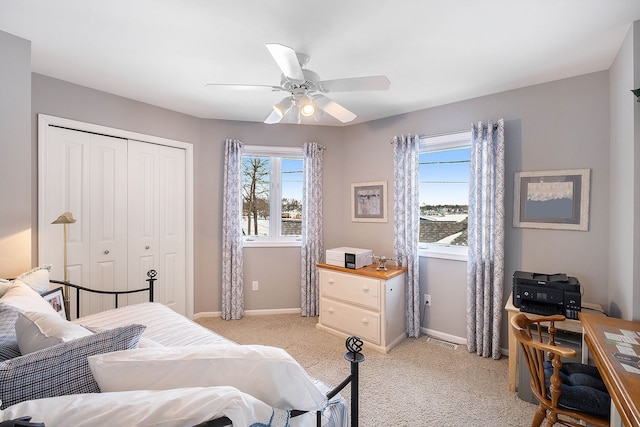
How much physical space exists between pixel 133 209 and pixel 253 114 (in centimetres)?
173

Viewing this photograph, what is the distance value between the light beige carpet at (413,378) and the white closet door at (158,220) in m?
0.76

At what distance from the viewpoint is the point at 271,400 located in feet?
3.05

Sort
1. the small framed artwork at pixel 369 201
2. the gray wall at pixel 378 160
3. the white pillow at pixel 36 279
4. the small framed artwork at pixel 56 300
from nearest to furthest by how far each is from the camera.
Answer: the white pillow at pixel 36 279, the small framed artwork at pixel 56 300, the gray wall at pixel 378 160, the small framed artwork at pixel 369 201

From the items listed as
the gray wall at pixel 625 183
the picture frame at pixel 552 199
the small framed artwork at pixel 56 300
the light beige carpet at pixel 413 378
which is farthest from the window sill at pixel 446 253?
the small framed artwork at pixel 56 300

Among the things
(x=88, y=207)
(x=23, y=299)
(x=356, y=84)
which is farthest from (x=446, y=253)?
(x=88, y=207)

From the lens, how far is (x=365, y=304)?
3025 mm

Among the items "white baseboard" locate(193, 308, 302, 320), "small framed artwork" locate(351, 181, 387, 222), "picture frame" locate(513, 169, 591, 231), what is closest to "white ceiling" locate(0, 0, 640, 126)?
"picture frame" locate(513, 169, 591, 231)

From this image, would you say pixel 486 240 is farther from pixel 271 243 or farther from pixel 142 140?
pixel 142 140

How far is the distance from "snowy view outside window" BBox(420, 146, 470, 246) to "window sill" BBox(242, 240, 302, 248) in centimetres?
165

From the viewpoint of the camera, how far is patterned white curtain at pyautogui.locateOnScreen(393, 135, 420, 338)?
324cm

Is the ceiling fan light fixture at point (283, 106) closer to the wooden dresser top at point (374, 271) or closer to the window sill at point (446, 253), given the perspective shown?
the wooden dresser top at point (374, 271)

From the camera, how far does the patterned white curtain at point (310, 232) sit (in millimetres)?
3812

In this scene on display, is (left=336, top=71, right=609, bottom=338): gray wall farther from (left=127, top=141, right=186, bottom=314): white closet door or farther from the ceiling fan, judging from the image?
(left=127, top=141, right=186, bottom=314): white closet door

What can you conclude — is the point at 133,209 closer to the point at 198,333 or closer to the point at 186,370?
the point at 198,333
